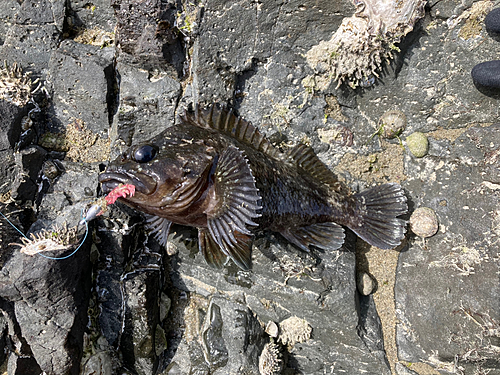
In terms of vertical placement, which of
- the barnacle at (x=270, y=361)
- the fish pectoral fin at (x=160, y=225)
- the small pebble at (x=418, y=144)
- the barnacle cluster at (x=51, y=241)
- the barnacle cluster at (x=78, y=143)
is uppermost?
the small pebble at (x=418, y=144)

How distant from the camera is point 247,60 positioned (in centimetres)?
407

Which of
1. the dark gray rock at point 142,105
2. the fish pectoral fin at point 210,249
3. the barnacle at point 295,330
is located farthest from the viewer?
the barnacle at point 295,330

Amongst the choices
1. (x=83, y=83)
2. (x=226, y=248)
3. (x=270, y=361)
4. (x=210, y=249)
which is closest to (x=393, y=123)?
(x=226, y=248)

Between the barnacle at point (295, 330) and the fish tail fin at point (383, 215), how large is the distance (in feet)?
4.40

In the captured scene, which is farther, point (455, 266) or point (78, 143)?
point (78, 143)

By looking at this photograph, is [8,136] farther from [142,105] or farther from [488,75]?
[488,75]

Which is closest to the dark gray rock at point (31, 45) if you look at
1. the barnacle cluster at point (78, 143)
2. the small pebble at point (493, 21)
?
the barnacle cluster at point (78, 143)

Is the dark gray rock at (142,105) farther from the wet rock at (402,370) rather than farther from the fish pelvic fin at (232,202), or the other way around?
the wet rock at (402,370)

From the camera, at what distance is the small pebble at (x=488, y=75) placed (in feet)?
11.5

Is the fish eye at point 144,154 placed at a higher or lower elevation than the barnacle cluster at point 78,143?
higher

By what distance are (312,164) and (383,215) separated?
1.01 metres

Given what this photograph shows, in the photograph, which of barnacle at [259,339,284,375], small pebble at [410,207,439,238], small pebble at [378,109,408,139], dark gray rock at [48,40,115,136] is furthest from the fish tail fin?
dark gray rock at [48,40,115,136]

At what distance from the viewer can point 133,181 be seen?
3135mm

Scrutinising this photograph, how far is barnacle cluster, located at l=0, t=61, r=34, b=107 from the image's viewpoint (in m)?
4.14
